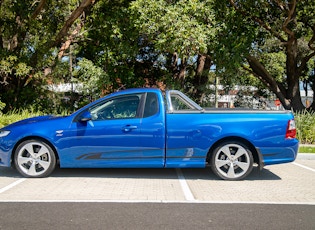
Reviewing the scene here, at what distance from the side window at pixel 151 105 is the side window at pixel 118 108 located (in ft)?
0.51

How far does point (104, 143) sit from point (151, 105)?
112cm

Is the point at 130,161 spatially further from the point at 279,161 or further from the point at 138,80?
the point at 138,80

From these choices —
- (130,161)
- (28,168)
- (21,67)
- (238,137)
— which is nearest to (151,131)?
(130,161)

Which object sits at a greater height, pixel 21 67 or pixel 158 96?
pixel 21 67

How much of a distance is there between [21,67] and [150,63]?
21.4ft

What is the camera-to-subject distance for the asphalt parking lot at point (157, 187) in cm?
536

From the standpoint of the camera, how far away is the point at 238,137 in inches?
254

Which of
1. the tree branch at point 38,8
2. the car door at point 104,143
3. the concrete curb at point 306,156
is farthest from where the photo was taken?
the tree branch at point 38,8

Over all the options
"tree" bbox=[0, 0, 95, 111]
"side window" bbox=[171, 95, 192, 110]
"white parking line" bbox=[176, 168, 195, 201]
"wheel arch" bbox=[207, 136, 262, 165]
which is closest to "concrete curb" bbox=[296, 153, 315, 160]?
"wheel arch" bbox=[207, 136, 262, 165]

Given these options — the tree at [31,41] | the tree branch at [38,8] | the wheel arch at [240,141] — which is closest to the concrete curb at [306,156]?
the wheel arch at [240,141]

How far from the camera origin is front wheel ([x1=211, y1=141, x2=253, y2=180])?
6449 millimetres

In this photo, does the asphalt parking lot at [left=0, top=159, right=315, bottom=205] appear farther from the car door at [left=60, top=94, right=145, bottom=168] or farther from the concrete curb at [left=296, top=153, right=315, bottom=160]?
the concrete curb at [left=296, top=153, right=315, bottom=160]

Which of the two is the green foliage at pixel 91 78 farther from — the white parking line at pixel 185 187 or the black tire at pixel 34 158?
the black tire at pixel 34 158

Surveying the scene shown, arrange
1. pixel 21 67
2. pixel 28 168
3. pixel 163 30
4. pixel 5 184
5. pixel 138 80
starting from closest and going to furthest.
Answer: pixel 5 184
pixel 28 168
pixel 163 30
pixel 21 67
pixel 138 80
